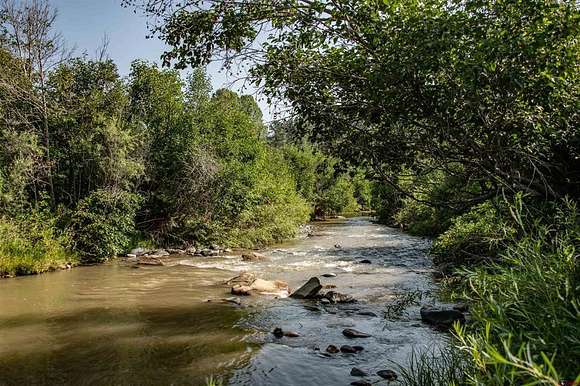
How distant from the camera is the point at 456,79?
5465 mm

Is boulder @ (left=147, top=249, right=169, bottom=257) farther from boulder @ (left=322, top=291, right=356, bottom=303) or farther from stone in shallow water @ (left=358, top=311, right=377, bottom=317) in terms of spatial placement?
stone in shallow water @ (left=358, top=311, right=377, bottom=317)

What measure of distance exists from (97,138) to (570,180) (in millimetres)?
19111

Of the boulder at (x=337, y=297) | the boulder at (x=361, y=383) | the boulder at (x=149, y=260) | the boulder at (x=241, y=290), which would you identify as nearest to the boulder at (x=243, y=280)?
the boulder at (x=241, y=290)

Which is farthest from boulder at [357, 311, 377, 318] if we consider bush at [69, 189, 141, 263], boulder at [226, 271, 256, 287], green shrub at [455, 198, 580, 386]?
bush at [69, 189, 141, 263]

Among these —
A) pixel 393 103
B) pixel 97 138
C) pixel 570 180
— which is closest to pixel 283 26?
pixel 393 103

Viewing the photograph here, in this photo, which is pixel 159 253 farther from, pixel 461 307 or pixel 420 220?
pixel 420 220

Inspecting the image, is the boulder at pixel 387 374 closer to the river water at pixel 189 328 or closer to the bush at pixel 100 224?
the river water at pixel 189 328

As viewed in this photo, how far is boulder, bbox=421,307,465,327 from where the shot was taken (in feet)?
31.4

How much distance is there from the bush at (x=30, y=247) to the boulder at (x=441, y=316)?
13.3 metres

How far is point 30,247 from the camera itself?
1648 centimetres

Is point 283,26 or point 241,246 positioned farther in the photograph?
point 241,246

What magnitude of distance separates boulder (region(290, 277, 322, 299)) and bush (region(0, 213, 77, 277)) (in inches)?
374

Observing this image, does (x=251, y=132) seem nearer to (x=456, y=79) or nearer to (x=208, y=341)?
(x=208, y=341)

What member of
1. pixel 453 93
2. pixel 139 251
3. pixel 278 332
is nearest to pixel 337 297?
pixel 278 332
